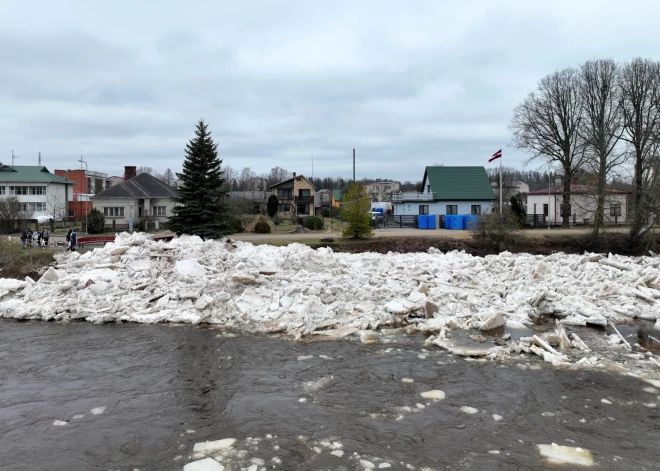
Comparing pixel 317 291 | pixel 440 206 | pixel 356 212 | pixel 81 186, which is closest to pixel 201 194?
pixel 356 212

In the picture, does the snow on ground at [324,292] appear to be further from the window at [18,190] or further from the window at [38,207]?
the window at [18,190]

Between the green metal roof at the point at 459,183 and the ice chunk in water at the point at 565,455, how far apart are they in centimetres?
4166

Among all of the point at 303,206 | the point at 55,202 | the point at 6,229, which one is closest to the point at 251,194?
the point at 303,206

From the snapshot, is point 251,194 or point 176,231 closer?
point 176,231

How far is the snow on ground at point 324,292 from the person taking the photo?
12250 millimetres

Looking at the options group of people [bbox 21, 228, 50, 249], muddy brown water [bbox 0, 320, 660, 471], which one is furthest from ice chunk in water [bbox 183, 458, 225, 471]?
group of people [bbox 21, 228, 50, 249]

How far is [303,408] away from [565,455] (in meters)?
3.51

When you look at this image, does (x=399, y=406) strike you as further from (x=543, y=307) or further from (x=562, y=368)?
(x=543, y=307)

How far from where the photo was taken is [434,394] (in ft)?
24.9

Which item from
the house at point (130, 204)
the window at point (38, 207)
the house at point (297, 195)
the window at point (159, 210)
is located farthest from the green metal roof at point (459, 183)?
the window at point (38, 207)

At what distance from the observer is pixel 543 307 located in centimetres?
1348

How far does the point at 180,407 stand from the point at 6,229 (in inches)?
1530

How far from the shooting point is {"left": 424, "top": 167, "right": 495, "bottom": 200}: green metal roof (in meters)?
46.4

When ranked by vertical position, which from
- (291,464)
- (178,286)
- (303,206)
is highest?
(303,206)
